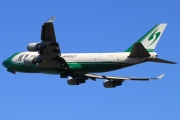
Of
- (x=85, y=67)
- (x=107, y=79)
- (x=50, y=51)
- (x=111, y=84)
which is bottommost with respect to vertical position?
(x=111, y=84)

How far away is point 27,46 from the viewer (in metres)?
55.8

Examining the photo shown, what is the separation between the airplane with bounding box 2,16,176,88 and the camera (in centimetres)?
5403

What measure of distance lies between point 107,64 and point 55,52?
625 centimetres

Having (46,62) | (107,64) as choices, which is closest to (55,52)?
(46,62)

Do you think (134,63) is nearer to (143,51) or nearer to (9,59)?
(143,51)

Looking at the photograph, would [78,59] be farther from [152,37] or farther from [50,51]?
[152,37]

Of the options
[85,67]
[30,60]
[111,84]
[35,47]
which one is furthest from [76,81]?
[35,47]

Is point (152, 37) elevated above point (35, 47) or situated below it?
above

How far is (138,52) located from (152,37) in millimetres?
5117

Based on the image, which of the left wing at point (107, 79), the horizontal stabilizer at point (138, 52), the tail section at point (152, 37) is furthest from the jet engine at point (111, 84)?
the horizontal stabilizer at point (138, 52)

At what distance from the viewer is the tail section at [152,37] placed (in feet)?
189

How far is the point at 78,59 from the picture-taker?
2344 inches

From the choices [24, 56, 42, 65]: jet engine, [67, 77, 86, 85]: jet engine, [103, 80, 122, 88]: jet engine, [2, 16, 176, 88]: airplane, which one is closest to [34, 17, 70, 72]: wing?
[2, 16, 176, 88]: airplane

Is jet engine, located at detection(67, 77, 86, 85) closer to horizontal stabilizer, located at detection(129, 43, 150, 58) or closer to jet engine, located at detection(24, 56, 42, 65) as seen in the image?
jet engine, located at detection(24, 56, 42, 65)
